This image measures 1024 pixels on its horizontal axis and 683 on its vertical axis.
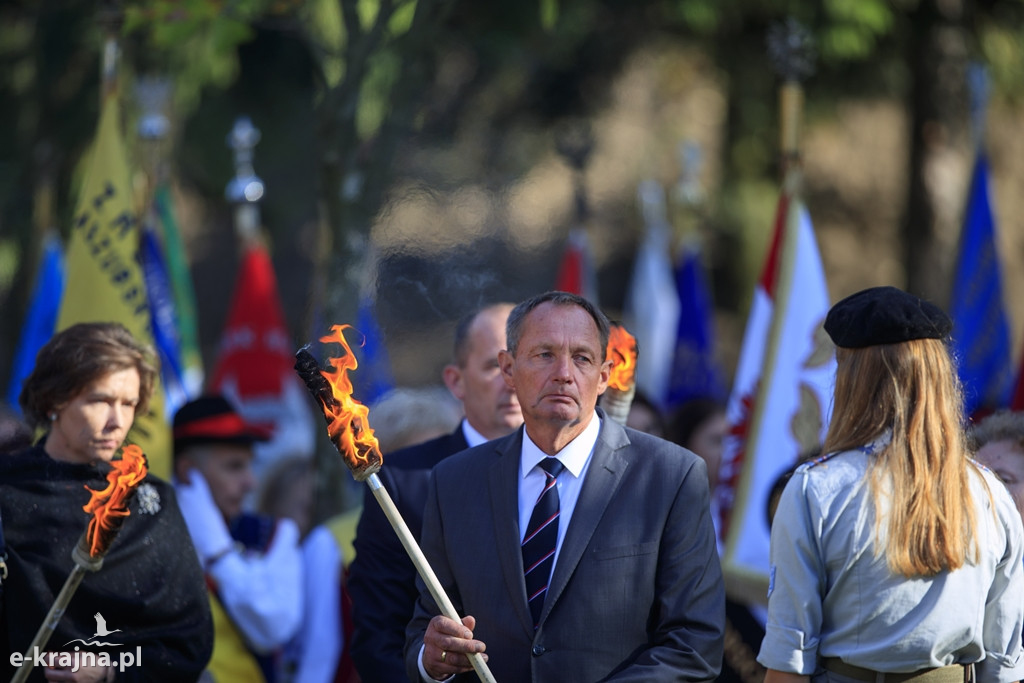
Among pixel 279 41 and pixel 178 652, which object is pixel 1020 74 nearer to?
pixel 279 41

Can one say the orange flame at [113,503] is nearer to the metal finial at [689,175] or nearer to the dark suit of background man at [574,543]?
the dark suit of background man at [574,543]

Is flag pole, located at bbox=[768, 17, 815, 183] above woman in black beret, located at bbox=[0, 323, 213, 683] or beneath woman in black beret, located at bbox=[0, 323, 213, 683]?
above

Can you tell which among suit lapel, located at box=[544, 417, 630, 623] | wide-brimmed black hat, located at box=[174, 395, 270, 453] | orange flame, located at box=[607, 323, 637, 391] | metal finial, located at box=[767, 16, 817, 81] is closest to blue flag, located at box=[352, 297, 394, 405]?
wide-brimmed black hat, located at box=[174, 395, 270, 453]

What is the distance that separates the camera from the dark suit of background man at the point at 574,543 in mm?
2746

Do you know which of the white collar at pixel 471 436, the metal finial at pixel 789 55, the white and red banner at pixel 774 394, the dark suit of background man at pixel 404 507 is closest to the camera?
the dark suit of background man at pixel 404 507

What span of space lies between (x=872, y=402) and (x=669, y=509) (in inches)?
22.0

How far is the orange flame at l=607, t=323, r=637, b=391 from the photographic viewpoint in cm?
349

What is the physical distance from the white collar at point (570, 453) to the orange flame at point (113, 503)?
107 cm

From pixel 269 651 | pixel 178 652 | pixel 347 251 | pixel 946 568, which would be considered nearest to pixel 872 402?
pixel 946 568

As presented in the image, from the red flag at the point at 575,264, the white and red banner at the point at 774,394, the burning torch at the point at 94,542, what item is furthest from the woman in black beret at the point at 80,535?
the red flag at the point at 575,264

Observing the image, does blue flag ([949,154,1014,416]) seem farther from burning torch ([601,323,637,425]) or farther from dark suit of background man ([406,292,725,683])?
dark suit of background man ([406,292,725,683])

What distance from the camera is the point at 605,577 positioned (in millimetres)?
2771

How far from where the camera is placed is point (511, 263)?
362 inches

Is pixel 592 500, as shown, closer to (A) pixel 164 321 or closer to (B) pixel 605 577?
(B) pixel 605 577
